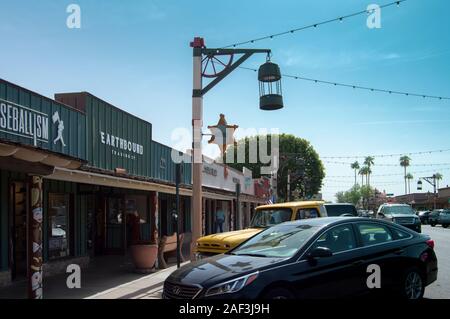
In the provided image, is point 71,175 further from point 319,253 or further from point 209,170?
point 209,170

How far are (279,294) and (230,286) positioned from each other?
2.09 ft

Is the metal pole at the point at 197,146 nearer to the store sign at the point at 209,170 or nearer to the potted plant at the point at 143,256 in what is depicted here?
the potted plant at the point at 143,256

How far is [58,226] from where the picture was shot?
12680 mm

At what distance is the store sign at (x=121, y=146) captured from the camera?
13890 mm

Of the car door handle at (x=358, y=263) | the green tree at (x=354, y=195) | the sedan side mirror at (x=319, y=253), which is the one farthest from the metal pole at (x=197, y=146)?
the green tree at (x=354, y=195)

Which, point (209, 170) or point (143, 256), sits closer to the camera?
point (143, 256)

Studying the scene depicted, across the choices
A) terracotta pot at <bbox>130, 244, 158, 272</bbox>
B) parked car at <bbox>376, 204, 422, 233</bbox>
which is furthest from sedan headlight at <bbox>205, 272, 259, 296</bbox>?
parked car at <bbox>376, 204, 422, 233</bbox>

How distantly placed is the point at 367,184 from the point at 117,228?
13197 cm

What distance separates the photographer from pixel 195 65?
467 inches

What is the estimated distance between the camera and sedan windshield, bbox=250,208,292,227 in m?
10.8

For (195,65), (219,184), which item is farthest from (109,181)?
(219,184)

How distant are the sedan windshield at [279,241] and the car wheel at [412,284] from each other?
1613mm

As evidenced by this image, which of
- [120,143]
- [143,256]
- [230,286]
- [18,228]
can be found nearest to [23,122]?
[18,228]
